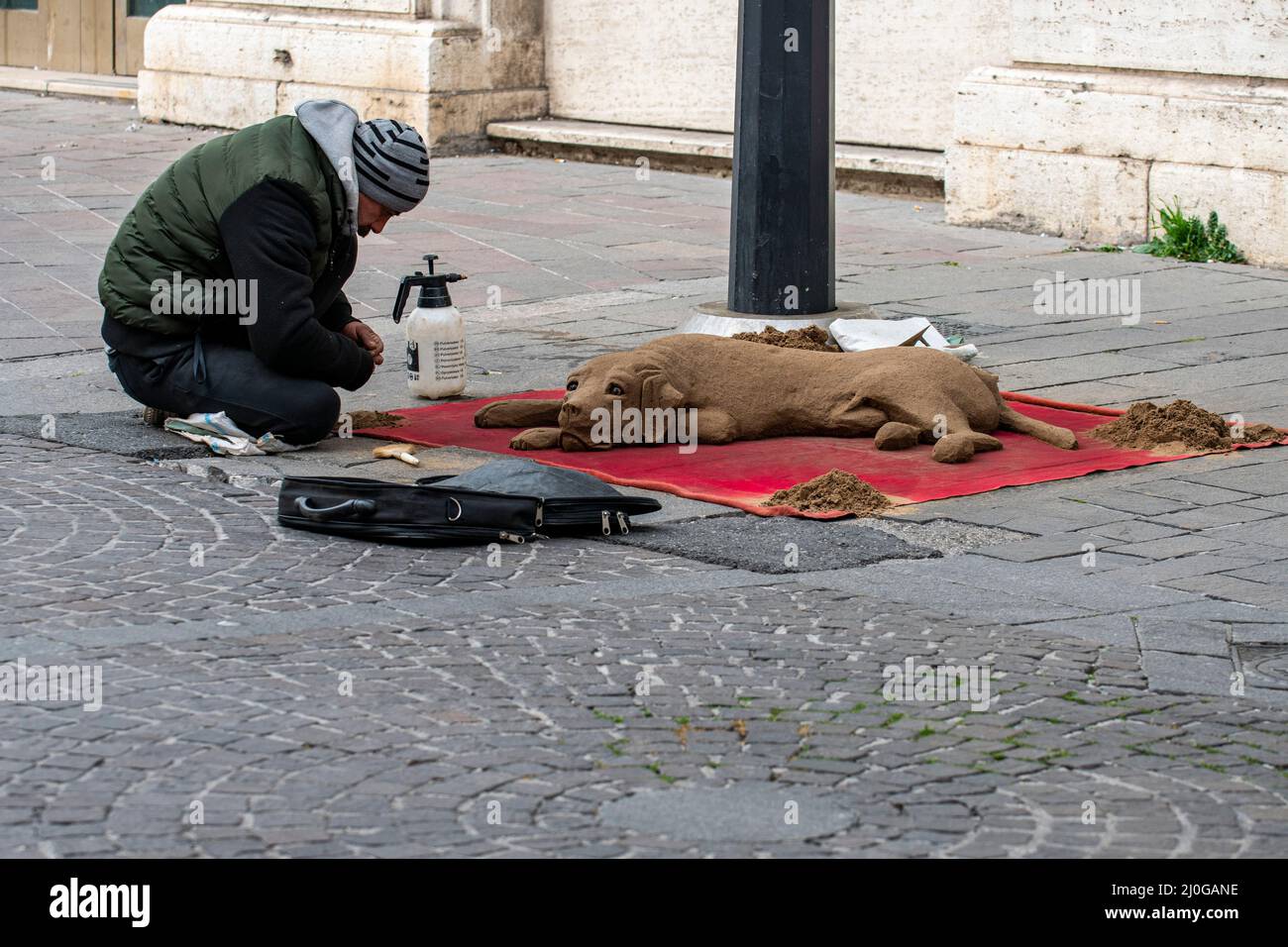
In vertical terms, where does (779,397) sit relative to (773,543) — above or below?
above

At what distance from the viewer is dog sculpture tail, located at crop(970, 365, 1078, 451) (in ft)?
20.5

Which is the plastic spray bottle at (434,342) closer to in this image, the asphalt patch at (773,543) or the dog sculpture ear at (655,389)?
the dog sculpture ear at (655,389)

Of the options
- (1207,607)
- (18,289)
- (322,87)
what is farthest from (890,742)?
(322,87)

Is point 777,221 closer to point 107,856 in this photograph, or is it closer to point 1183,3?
point 1183,3

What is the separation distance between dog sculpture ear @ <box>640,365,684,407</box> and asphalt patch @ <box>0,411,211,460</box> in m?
1.39

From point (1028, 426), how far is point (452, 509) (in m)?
2.19

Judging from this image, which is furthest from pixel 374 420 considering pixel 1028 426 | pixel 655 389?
pixel 1028 426

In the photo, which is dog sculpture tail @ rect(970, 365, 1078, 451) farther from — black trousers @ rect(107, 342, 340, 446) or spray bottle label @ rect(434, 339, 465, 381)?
black trousers @ rect(107, 342, 340, 446)

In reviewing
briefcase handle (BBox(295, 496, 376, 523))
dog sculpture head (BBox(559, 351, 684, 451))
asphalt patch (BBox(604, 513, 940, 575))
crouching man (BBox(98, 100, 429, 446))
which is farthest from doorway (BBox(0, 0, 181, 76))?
asphalt patch (BBox(604, 513, 940, 575))

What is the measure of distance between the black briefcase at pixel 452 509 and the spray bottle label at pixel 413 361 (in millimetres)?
1716

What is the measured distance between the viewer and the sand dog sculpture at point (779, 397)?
623cm

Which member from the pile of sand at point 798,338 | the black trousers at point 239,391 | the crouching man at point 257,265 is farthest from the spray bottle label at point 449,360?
the pile of sand at point 798,338

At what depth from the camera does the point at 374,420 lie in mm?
6621

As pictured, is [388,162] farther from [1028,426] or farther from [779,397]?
[1028,426]
